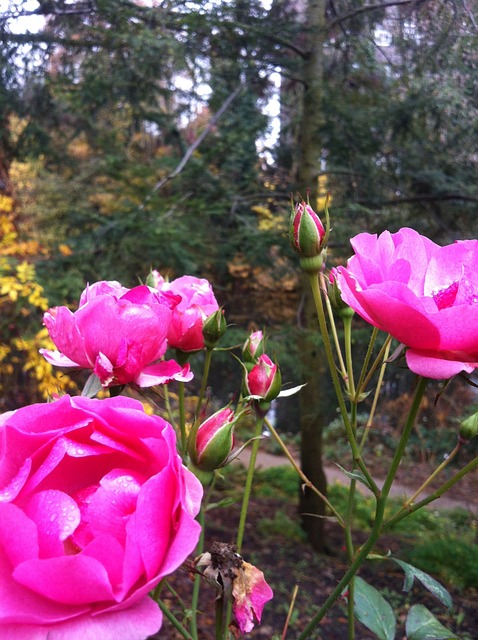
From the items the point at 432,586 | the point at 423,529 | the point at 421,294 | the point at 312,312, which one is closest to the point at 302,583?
the point at 312,312

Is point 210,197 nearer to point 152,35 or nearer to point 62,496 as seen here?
point 152,35

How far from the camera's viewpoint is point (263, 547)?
4.20 meters

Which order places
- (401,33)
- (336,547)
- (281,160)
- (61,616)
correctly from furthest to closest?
(281,160)
(336,547)
(401,33)
(61,616)

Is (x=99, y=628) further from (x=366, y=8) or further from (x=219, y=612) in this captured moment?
(x=366, y=8)

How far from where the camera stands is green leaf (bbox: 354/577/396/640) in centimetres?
67

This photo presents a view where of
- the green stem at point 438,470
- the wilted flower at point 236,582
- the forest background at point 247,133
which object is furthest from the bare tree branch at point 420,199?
the wilted flower at point 236,582

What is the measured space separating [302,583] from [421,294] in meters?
3.61

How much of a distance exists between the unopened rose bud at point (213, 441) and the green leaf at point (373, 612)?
12.3 inches

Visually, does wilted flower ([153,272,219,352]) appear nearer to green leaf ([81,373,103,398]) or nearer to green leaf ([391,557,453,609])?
green leaf ([81,373,103,398])

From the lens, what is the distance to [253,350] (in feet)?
2.15

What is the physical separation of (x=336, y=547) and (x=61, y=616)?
179 inches

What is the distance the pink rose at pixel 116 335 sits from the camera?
0.51m

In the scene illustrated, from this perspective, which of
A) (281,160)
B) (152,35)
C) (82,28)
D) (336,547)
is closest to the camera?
(152,35)

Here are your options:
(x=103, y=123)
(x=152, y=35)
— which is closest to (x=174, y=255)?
(x=152, y=35)
